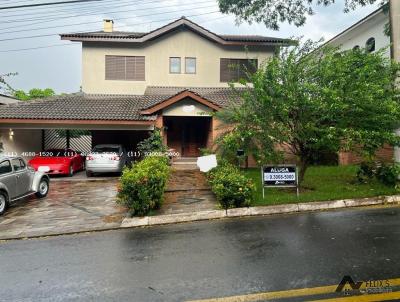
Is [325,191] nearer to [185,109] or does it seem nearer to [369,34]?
[185,109]

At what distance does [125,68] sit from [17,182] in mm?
12940

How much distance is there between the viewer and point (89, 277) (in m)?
5.07

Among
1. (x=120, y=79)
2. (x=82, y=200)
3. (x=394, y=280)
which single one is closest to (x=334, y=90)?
(x=394, y=280)

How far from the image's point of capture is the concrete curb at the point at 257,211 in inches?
339

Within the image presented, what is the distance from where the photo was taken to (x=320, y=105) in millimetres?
9727

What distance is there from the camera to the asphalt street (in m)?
4.55

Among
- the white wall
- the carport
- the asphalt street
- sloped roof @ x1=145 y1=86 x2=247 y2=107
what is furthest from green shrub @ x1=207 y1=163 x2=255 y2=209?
the white wall

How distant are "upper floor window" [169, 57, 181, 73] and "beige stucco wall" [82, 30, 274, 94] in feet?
0.65

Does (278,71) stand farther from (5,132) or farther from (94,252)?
(5,132)

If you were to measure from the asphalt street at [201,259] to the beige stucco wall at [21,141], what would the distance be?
13924 millimetres

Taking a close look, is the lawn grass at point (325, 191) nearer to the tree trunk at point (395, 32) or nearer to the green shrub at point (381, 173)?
the green shrub at point (381, 173)

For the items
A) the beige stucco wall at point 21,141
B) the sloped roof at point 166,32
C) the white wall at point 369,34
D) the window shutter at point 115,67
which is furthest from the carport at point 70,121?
the white wall at point 369,34

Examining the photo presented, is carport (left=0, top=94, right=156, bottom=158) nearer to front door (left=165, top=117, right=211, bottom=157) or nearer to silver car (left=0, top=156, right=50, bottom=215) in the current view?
front door (left=165, top=117, right=211, bottom=157)

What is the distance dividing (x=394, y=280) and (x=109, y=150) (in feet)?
49.3
